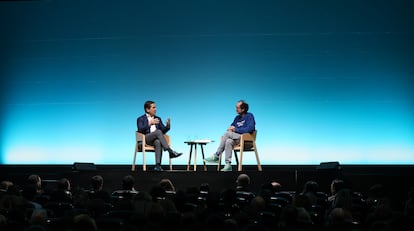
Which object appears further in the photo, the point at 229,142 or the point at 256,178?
the point at 229,142

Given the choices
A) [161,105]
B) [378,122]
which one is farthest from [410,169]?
[161,105]

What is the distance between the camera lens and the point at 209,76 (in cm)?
976

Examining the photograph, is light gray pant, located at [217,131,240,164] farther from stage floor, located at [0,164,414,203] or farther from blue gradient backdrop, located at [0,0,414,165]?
blue gradient backdrop, located at [0,0,414,165]

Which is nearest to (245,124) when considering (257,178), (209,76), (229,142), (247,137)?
(247,137)

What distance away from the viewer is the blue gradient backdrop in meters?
9.47

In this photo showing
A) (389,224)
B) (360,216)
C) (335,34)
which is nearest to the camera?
(389,224)

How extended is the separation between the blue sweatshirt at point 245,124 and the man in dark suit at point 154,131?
2.78 ft

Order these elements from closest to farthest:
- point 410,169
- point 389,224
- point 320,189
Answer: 1. point 389,224
2. point 320,189
3. point 410,169

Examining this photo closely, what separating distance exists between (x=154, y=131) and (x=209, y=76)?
6.56 feet

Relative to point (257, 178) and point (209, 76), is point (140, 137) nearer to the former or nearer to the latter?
point (257, 178)

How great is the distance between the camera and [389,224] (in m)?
3.43

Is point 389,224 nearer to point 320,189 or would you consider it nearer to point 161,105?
point 320,189

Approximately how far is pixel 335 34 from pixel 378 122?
4.86ft

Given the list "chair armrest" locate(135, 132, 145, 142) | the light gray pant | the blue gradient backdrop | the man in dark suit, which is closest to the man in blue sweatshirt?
the light gray pant
